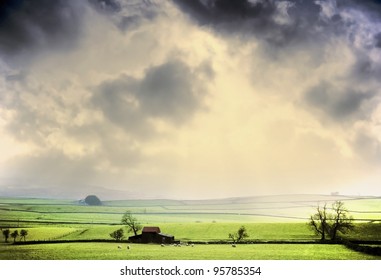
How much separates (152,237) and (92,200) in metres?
7.89

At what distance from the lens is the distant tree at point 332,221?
25.2m

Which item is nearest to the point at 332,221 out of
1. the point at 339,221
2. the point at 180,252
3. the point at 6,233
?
the point at 339,221

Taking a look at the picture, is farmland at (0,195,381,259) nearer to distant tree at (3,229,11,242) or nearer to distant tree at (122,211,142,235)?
distant tree at (3,229,11,242)

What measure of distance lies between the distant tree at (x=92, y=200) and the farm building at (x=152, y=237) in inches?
231

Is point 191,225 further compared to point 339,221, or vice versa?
point 191,225

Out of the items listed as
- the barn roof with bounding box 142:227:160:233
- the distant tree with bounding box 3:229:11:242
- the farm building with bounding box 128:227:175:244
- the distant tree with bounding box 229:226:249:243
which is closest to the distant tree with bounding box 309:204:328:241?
the distant tree with bounding box 229:226:249:243

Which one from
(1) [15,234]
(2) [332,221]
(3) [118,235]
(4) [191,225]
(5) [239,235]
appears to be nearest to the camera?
(2) [332,221]

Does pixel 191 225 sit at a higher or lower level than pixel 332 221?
lower

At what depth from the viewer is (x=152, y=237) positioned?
86.1ft

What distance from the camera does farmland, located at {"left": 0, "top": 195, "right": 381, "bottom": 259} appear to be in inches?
853

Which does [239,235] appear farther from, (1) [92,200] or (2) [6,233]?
(2) [6,233]

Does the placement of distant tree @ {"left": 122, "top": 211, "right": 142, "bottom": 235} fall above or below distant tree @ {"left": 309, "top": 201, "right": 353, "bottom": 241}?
below

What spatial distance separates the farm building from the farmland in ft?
3.25
